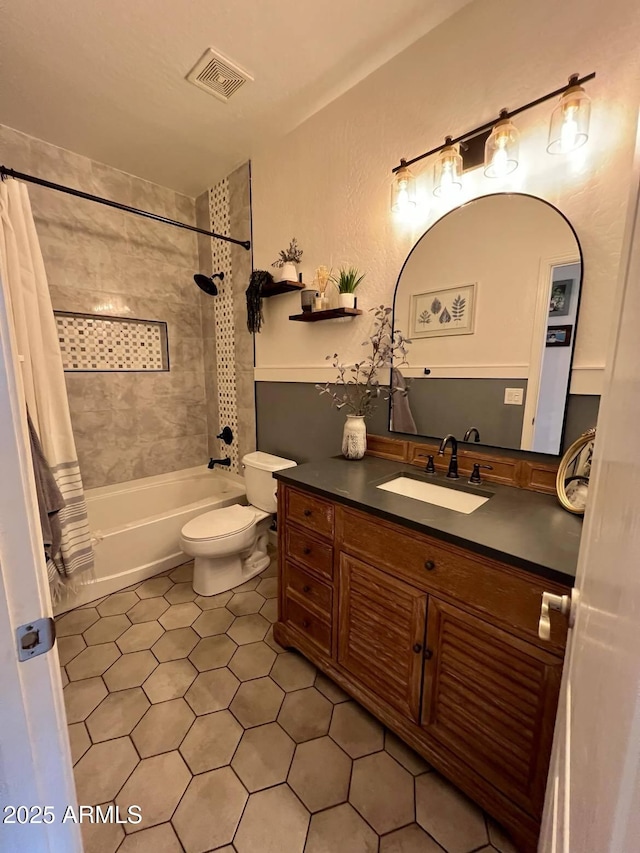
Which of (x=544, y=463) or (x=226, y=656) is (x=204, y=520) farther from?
(x=544, y=463)

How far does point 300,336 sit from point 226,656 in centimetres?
182

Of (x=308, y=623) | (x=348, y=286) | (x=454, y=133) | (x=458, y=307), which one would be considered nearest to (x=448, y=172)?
(x=454, y=133)

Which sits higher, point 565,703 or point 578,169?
point 578,169

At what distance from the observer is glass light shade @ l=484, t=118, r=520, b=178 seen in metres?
1.27

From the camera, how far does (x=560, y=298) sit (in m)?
1.28

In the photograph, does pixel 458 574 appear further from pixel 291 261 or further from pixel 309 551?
pixel 291 261

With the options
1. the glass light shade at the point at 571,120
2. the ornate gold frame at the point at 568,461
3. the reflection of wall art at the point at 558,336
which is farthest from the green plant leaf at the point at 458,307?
the ornate gold frame at the point at 568,461

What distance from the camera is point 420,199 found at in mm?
1604

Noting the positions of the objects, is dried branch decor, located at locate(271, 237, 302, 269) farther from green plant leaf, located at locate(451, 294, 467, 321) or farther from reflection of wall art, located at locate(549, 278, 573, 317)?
reflection of wall art, located at locate(549, 278, 573, 317)

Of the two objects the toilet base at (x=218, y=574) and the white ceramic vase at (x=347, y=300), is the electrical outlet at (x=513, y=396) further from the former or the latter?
the toilet base at (x=218, y=574)

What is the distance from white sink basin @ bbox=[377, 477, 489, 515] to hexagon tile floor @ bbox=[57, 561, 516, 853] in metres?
0.90

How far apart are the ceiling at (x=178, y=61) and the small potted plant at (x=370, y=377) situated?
117 cm

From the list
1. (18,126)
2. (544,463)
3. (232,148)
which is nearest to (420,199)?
(544,463)

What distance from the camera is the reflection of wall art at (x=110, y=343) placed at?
98.0 inches
